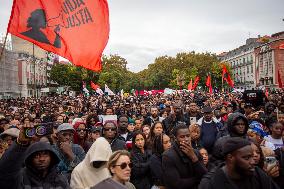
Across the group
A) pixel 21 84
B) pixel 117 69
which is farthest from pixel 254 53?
pixel 21 84

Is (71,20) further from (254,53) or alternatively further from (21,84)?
(254,53)

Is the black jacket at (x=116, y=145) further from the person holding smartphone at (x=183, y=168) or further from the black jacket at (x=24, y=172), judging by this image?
the black jacket at (x=24, y=172)

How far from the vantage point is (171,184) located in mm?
4305

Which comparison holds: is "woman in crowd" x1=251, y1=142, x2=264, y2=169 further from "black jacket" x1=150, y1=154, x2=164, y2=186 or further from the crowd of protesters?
"black jacket" x1=150, y1=154, x2=164, y2=186

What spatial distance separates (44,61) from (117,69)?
49491 millimetres

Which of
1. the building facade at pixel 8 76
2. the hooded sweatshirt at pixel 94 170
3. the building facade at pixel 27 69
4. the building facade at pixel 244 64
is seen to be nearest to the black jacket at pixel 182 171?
the hooded sweatshirt at pixel 94 170

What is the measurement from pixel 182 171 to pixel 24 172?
1730mm

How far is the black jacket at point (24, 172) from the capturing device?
304 cm

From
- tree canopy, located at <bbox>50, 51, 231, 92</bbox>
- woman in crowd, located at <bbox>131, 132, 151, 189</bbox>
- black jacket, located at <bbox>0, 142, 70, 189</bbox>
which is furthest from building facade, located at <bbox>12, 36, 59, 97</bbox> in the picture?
black jacket, located at <bbox>0, 142, 70, 189</bbox>

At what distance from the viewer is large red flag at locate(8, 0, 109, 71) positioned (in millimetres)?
6835

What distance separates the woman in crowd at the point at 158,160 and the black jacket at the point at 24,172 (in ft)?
5.53

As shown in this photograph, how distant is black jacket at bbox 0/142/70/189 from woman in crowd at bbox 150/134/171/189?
66.4 inches

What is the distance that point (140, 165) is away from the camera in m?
5.54

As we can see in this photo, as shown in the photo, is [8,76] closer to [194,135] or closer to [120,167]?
[194,135]
